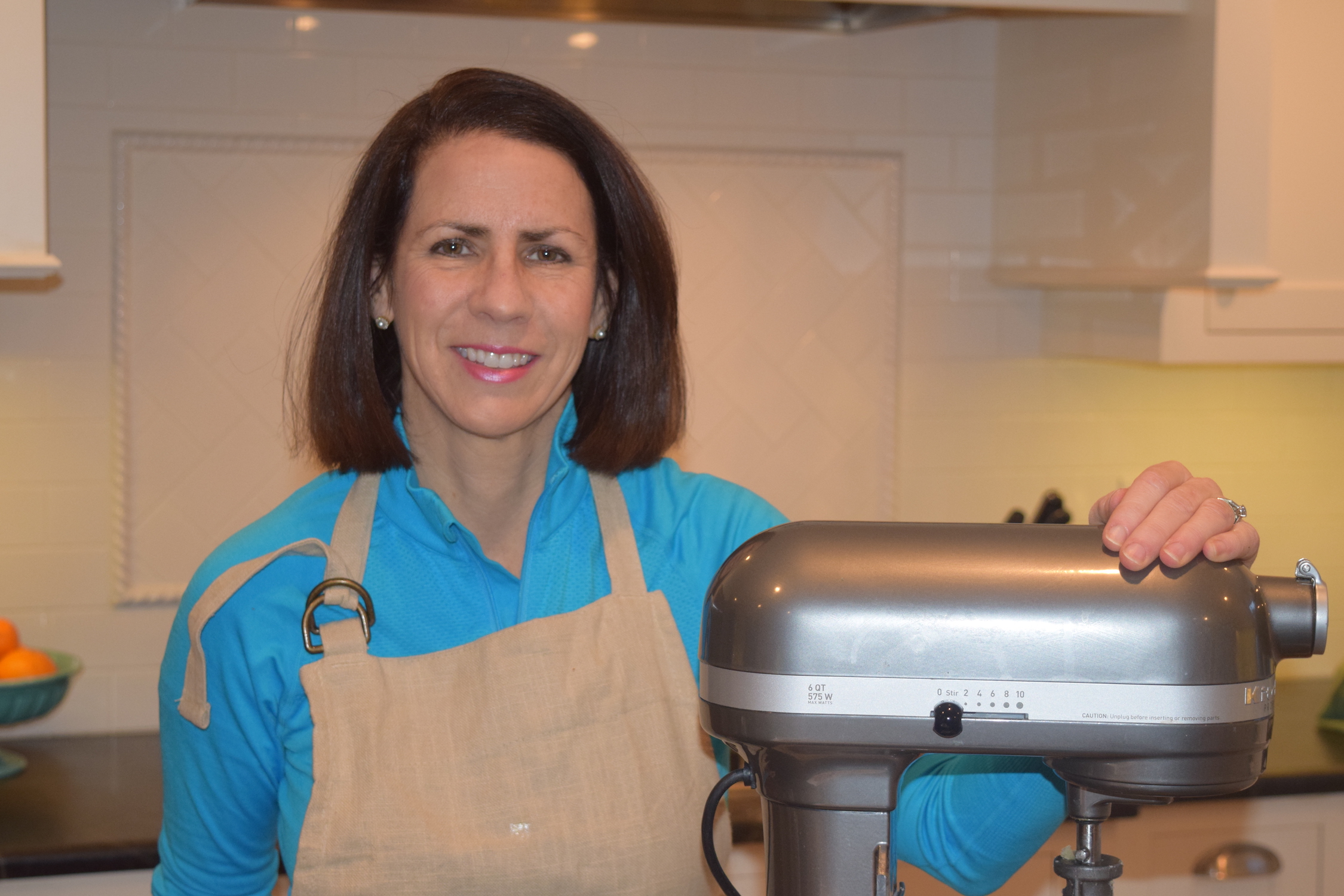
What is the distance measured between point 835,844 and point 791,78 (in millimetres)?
1620

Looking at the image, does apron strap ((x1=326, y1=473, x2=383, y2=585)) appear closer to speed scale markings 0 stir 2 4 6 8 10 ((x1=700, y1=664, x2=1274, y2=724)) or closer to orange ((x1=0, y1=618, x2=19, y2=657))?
speed scale markings 0 stir 2 4 6 8 10 ((x1=700, y1=664, x2=1274, y2=724))

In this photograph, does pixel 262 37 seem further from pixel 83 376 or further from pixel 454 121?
pixel 454 121

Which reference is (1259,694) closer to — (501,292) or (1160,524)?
(1160,524)

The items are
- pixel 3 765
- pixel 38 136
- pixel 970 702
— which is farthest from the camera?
pixel 3 765

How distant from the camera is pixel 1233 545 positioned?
2.48 feet

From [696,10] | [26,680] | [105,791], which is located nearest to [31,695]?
[26,680]

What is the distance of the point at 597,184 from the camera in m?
1.18

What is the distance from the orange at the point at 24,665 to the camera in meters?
1.78

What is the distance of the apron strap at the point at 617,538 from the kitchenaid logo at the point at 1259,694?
21.5 inches

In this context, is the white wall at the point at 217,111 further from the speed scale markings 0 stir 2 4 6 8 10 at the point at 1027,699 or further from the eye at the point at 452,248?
the speed scale markings 0 stir 2 4 6 8 10 at the point at 1027,699

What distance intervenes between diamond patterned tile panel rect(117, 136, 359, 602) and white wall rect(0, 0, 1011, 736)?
31 millimetres

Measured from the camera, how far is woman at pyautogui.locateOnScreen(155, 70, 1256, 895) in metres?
1.05

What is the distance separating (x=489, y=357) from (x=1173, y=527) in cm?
58

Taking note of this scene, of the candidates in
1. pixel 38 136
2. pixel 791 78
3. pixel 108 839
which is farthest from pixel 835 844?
pixel 791 78
